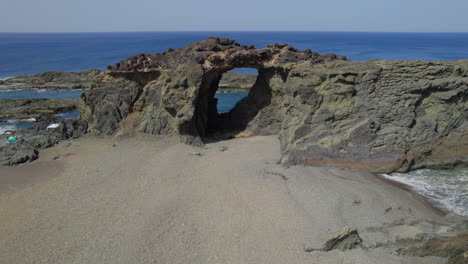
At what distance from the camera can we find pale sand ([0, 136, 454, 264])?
9977 millimetres

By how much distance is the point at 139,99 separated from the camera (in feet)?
66.5

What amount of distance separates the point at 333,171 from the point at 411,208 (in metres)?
3.67

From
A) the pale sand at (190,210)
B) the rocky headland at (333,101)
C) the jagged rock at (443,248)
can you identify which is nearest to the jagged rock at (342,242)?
the pale sand at (190,210)

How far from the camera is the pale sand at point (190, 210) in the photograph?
32.7 feet

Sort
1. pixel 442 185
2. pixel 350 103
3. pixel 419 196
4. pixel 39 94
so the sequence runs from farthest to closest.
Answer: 1. pixel 39 94
2. pixel 350 103
3. pixel 442 185
4. pixel 419 196

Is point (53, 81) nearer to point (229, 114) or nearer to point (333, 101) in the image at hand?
point (229, 114)

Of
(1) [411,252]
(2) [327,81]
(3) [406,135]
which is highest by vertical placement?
(2) [327,81]

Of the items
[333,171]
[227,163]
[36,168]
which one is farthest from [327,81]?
[36,168]

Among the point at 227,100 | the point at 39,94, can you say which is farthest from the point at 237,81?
the point at 39,94

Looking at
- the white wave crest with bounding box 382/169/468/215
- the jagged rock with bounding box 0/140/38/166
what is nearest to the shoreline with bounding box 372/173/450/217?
the white wave crest with bounding box 382/169/468/215

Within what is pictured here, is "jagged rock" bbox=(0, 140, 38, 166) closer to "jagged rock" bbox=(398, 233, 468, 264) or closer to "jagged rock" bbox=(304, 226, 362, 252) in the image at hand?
"jagged rock" bbox=(304, 226, 362, 252)

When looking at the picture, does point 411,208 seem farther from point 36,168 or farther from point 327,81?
point 36,168

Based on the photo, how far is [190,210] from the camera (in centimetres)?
1212

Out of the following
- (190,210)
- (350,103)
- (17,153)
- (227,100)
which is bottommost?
(227,100)
